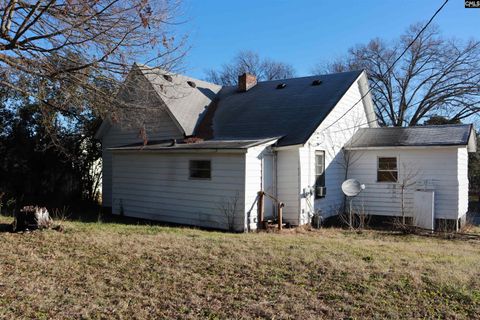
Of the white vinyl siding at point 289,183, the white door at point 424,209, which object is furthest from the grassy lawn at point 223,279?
the white door at point 424,209

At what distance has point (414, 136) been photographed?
1442 cm

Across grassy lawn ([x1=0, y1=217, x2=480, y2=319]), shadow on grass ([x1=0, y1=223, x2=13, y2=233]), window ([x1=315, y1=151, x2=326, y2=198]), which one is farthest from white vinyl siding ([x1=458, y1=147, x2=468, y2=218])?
shadow on grass ([x1=0, y1=223, x2=13, y2=233])

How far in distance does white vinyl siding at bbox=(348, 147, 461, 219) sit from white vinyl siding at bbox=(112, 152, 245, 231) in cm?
571

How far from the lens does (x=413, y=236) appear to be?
11.5m

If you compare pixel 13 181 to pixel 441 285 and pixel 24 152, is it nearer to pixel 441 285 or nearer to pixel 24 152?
pixel 24 152

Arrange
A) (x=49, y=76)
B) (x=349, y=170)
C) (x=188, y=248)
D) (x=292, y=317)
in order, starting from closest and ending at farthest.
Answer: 1. (x=292, y=317)
2. (x=49, y=76)
3. (x=188, y=248)
4. (x=349, y=170)

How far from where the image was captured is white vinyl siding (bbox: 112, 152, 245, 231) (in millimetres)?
11569

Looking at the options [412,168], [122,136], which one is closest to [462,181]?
[412,168]

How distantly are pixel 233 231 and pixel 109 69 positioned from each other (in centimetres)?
604

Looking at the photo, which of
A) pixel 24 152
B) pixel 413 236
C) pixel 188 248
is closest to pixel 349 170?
pixel 413 236

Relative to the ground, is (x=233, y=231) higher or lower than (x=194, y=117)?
lower

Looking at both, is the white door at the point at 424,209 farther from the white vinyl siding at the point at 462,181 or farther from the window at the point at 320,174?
the window at the point at 320,174

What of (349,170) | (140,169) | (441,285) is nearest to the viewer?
(441,285)

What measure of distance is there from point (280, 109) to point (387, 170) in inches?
174
